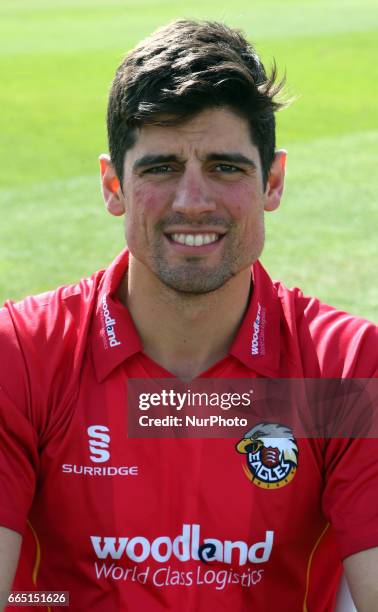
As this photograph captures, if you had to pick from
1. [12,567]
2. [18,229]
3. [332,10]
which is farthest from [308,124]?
[12,567]

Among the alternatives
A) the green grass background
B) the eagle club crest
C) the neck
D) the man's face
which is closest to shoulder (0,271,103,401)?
the neck

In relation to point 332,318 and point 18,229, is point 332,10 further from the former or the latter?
point 332,318

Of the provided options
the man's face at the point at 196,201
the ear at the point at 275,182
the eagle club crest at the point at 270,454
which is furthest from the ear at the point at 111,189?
the eagle club crest at the point at 270,454

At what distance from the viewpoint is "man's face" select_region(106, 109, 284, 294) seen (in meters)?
2.88

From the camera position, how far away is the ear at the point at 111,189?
3152 millimetres

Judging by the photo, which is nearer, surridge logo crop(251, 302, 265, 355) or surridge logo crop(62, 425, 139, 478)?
surridge logo crop(62, 425, 139, 478)

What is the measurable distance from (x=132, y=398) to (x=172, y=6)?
1901 cm

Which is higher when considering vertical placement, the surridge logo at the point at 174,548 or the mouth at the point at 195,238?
the mouth at the point at 195,238

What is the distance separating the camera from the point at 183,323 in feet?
10.1

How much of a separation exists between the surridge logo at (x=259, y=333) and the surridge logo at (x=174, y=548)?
1.53 ft

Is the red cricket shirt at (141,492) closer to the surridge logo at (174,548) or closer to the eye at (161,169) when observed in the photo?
the surridge logo at (174,548)

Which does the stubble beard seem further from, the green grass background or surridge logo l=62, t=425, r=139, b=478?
the green grass background

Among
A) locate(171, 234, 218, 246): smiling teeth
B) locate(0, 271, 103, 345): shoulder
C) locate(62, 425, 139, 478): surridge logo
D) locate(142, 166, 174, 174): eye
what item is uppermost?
locate(142, 166, 174, 174): eye

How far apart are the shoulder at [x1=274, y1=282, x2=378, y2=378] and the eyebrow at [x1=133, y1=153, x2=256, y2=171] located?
1.45ft
